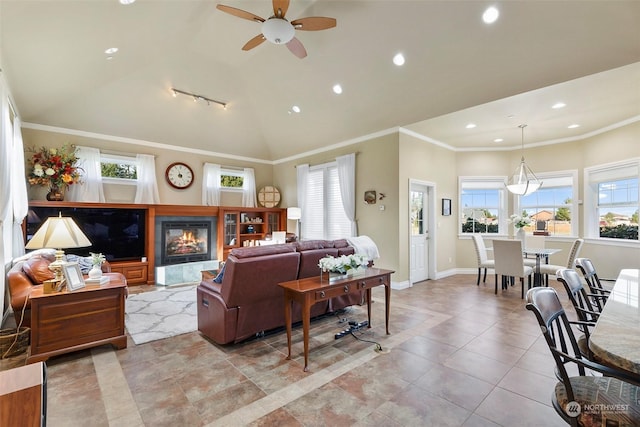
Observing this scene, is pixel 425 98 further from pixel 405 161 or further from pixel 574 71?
pixel 574 71

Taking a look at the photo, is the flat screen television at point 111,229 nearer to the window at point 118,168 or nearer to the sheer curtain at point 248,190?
the window at point 118,168

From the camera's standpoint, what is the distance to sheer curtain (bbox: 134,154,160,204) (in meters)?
6.46

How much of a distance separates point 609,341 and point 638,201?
243 inches

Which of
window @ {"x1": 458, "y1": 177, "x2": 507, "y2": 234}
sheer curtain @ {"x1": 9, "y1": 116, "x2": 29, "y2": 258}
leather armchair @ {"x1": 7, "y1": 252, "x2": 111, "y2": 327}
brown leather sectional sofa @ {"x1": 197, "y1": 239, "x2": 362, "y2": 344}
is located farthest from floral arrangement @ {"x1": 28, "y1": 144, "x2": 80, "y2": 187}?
window @ {"x1": 458, "y1": 177, "x2": 507, "y2": 234}

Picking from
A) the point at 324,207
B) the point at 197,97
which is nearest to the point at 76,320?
the point at 197,97

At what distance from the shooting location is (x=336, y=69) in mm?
4879

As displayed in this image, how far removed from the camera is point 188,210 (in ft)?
22.4

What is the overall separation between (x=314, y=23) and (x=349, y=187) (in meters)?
3.59

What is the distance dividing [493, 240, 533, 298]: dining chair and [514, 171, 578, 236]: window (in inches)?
86.0

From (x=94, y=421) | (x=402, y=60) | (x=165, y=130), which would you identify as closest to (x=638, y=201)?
(x=402, y=60)

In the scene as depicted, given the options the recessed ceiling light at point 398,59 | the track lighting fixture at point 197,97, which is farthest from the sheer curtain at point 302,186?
the recessed ceiling light at point 398,59

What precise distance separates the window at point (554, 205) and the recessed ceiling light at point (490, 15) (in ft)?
15.5

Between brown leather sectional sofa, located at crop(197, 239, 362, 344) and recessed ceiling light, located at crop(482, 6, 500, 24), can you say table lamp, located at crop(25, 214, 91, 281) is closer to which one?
brown leather sectional sofa, located at crop(197, 239, 362, 344)

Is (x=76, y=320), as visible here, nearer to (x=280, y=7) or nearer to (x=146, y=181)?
(x=280, y=7)
